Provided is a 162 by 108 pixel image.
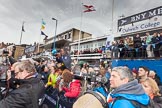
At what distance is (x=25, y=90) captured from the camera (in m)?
3.10

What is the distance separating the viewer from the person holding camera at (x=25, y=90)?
9.92 feet

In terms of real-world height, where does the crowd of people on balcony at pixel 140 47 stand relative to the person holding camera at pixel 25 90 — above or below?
above

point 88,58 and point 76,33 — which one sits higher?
point 76,33

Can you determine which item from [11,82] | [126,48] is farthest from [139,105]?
[126,48]

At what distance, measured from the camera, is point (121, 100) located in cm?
257

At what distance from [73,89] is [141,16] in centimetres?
1471

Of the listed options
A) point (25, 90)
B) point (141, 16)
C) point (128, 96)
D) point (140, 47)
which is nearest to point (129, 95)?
point (128, 96)

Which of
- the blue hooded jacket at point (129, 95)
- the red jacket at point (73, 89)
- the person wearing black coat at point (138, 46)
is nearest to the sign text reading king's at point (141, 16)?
the person wearing black coat at point (138, 46)

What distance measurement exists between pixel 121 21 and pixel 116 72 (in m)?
18.0

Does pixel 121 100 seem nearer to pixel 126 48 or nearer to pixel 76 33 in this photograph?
pixel 126 48

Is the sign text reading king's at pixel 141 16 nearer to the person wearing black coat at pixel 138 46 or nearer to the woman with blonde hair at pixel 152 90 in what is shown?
the person wearing black coat at pixel 138 46

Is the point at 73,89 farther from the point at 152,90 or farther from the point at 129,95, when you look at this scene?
the point at 129,95

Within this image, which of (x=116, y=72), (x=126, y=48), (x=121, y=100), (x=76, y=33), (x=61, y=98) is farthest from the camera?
(x=76, y=33)

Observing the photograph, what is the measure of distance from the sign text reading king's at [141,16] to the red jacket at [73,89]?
1354 centimetres
